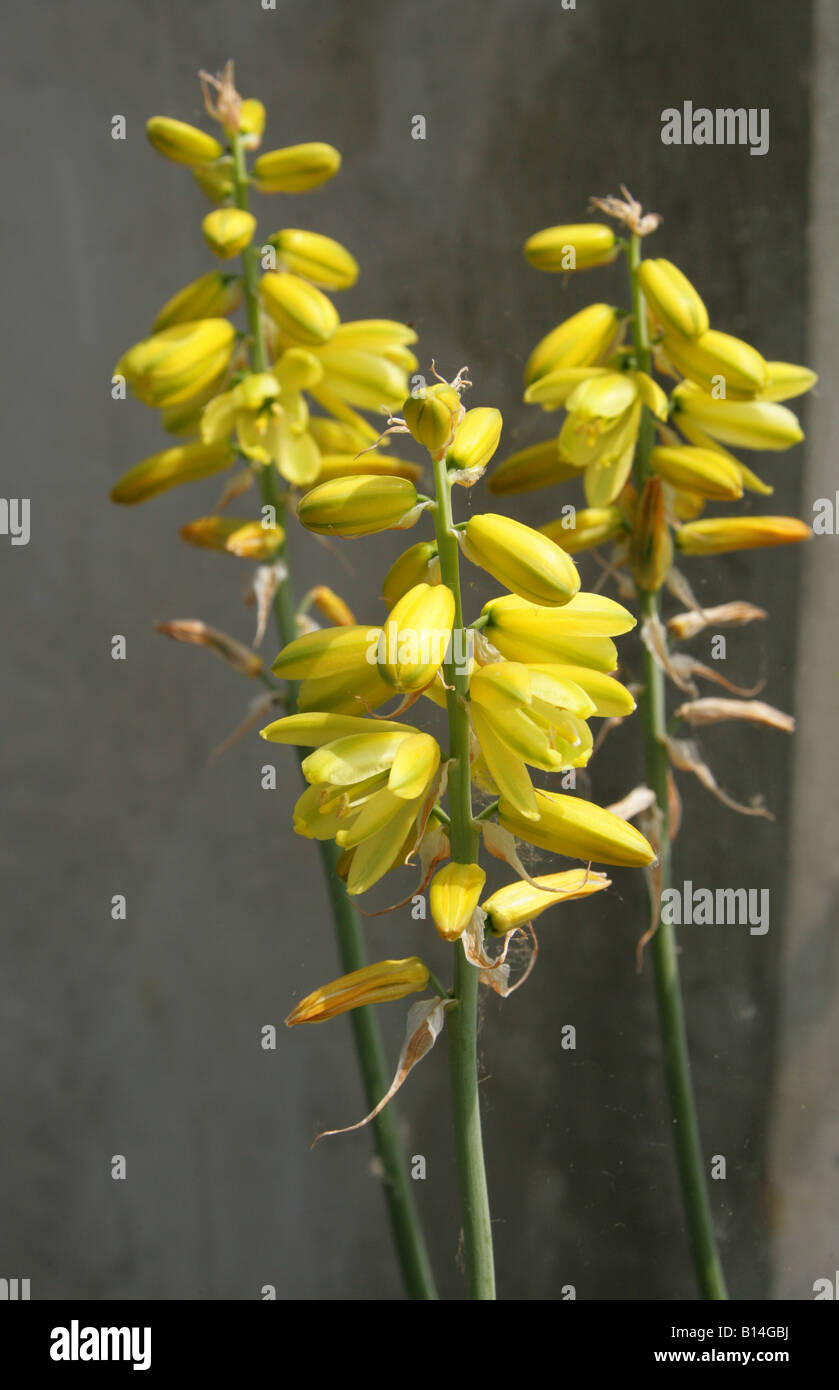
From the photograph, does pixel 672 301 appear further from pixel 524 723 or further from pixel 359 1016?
pixel 359 1016

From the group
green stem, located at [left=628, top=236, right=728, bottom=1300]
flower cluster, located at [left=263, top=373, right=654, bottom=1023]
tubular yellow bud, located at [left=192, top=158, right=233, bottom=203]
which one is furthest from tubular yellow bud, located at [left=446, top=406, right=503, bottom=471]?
tubular yellow bud, located at [left=192, top=158, right=233, bottom=203]

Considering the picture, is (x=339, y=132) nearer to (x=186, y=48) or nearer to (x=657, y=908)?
(x=186, y=48)

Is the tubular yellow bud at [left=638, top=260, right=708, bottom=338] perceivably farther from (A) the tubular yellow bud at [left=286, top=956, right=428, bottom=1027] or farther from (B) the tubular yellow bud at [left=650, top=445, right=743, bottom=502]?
(A) the tubular yellow bud at [left=286, top=956, right=428, bottom=1027]

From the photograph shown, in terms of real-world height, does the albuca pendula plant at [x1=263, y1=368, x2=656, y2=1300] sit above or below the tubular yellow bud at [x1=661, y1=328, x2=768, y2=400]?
below
